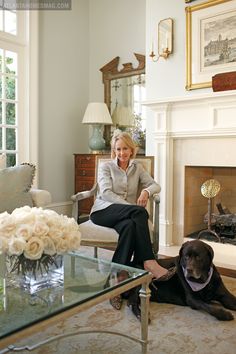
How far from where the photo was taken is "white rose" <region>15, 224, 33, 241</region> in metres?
1.27

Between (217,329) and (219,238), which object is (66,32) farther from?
(217,329)

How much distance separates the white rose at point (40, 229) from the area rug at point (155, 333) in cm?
63

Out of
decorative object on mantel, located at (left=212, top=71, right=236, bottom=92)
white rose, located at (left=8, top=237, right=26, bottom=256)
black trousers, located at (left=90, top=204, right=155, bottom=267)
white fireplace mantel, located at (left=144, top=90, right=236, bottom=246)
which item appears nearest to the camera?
white rose, located at (left=8, top=237, right=26, bottom=256)

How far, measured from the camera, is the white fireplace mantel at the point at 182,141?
3160 millimetres

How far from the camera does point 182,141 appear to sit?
3.48m

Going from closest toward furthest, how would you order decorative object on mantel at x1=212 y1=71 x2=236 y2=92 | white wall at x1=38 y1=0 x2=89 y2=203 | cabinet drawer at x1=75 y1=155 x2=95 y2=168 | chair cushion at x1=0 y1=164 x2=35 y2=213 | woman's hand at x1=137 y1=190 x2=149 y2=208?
woman's hand at x1=137 y1=190 x2=149 y2=208, chair cushion at x1=0 y1=164 x2=35 y2=213, decorative object on mantel at x1=212 y1=71 x2=236 y2=92, cabinet drawer at x1=75 y1=155 x2=95 y2=168, white wall at x1=38 y1=0 x2=89 y2=203

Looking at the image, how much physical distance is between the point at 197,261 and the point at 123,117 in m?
2.87

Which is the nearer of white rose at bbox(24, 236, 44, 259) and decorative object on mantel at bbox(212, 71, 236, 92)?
white rose at bbox(24, 236, 44, 259)

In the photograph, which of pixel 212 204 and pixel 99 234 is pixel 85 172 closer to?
pixel 212 204

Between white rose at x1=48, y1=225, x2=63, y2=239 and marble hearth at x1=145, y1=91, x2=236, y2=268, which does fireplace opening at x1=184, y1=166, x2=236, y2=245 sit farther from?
white rose at x1=48, y1=225, x2=63, y2=239

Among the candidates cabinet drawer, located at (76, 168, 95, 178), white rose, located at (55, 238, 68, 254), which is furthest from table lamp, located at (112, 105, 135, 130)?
white rose, located at (55, 238, 68, 254)

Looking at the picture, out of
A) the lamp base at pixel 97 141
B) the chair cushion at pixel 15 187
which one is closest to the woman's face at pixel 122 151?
the chair cushion at pixel 15 187

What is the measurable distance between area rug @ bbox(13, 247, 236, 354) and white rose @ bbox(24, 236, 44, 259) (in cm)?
58

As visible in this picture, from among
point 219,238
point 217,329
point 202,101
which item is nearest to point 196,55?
point 202,101
